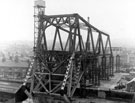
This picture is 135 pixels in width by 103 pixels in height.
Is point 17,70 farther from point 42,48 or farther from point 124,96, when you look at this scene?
point 124,96

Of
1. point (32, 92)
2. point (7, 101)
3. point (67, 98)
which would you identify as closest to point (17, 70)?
point (7, 101)

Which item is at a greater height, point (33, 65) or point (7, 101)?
point (33, 65)

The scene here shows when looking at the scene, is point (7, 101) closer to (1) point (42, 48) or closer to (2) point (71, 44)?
(1) point (42, 48)

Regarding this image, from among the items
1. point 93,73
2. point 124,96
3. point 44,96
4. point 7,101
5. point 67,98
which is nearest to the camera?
point 67,98

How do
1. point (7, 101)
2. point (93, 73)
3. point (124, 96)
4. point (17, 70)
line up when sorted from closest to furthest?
point (124, 96) → point (7, 101) → point (93, 73) → point (17, 70)

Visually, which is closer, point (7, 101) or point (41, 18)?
point (41, 18)

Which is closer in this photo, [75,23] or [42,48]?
[75,23]

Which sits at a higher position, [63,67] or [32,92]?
[63,67]

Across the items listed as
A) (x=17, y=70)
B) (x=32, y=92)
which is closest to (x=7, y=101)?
(x=32, y=92)

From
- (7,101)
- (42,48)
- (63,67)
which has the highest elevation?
(42,48)
